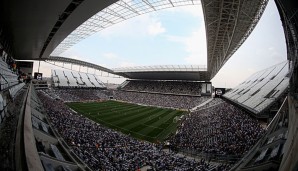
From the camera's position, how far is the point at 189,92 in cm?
7831

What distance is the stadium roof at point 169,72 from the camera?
69.1m

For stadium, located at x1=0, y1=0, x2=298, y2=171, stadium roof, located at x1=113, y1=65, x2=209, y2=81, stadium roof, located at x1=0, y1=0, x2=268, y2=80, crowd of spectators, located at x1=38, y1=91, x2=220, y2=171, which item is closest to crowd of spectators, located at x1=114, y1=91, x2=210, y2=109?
stadium roof, located at x1=113, y1=65, x2=209, y2=81

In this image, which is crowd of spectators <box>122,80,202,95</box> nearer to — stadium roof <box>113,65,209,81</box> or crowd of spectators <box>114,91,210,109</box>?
stadium roof <box>113,65,209,81</box>

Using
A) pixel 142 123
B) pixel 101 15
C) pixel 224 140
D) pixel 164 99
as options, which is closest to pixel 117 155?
pixel 224 140

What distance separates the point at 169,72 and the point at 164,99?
877 cm

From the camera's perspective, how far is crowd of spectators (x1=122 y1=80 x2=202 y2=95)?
3120 inches

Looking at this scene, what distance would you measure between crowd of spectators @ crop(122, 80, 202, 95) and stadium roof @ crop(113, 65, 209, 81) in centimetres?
234

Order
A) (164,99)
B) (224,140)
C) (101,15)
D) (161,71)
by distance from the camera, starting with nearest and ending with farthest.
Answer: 1. (224,140)
2. (101,15)
3. (164,99)
4. (161,71)

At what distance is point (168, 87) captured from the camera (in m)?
84.4

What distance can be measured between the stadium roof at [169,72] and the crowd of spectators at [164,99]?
679 cm

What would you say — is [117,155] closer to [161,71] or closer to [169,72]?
[169,72]

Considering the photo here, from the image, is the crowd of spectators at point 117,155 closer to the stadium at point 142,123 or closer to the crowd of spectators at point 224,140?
the stadium at point 142,123

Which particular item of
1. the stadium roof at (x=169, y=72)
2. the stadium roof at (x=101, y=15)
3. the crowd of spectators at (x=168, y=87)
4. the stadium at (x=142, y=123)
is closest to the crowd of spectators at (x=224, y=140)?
the stadium at (x=142, y=123)

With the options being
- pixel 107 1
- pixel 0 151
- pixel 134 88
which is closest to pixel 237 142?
pixel 107 1
